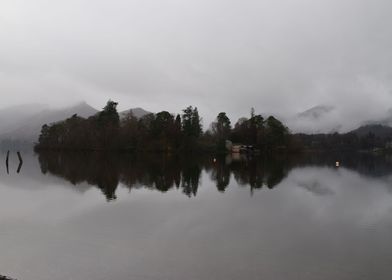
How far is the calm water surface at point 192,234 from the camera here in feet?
48.3

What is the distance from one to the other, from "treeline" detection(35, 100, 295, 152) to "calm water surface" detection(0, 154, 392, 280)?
88.7m

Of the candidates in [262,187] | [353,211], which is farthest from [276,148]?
[353,211]

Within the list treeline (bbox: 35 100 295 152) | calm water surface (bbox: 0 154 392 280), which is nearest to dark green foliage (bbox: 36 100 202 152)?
treeline (bbox: 35 100 295 152)

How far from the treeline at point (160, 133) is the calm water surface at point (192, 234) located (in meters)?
88.7

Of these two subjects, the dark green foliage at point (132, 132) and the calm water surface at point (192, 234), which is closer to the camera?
the calm water surface at point (192, 234)

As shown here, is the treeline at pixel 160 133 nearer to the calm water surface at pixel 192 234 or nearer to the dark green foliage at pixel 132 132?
the dark green foliage at pixel 132 132

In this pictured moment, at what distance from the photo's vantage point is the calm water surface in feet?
48.3

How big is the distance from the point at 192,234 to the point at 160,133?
106797mm

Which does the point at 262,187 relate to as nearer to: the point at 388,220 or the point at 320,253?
the point at 388,220

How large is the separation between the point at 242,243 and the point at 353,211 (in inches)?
523

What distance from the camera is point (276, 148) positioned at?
14475cm

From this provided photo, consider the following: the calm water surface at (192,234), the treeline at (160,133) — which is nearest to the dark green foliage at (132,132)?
the treeline at (160,133)

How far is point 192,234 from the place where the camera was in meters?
20.2

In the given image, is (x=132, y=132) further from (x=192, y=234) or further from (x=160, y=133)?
(x=192, y=234)
